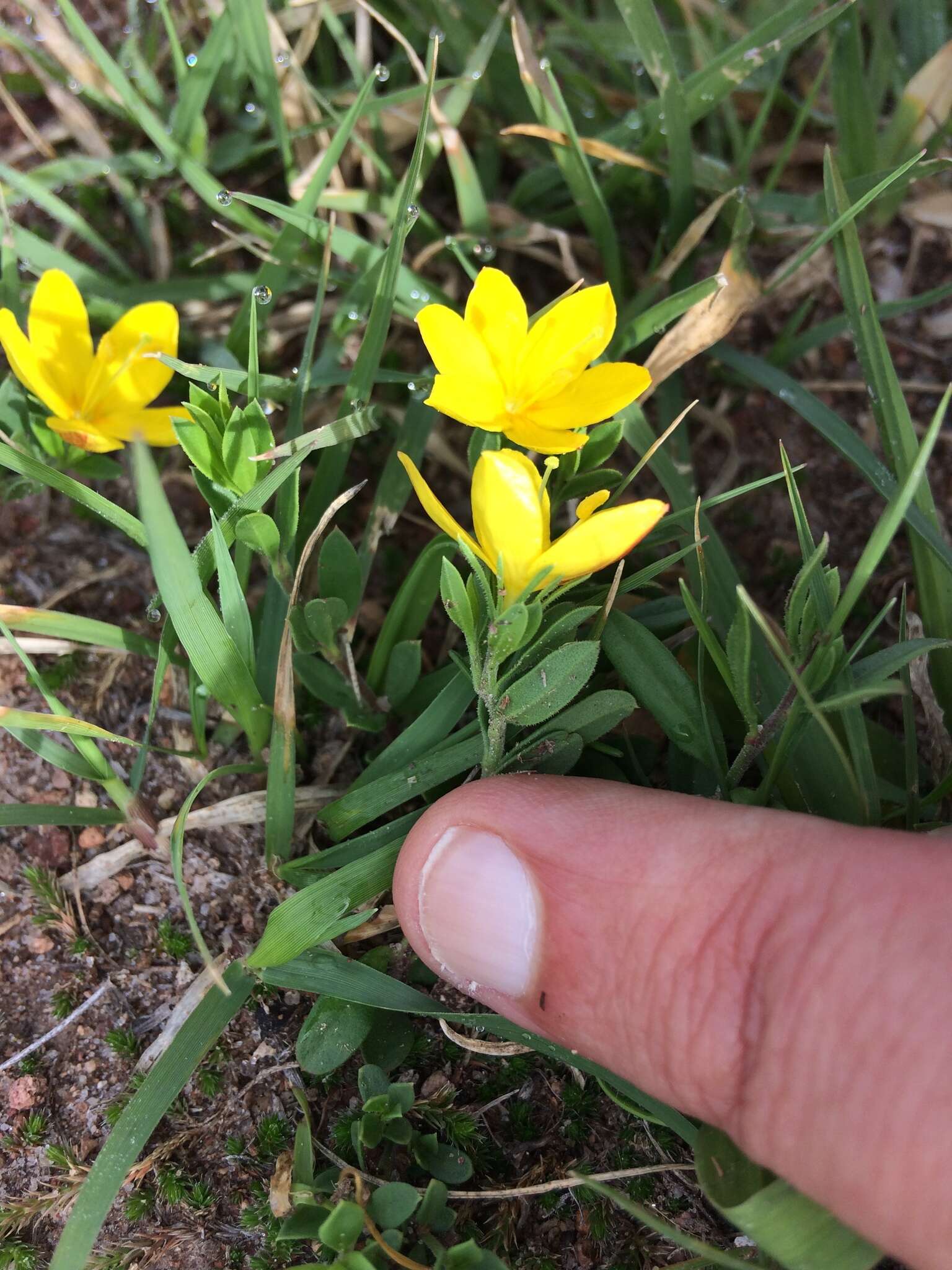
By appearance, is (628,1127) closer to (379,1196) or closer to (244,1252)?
(379,1196)

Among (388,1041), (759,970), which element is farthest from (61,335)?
(759,970)

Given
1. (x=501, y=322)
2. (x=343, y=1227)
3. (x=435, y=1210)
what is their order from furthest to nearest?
1. (x=501, y=322)
2. (x=435, y=1210)
3. (x=343, y=1227)

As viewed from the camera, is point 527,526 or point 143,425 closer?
point 527,526

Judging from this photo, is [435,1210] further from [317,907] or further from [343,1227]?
[317,907]

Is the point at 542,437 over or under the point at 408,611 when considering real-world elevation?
over

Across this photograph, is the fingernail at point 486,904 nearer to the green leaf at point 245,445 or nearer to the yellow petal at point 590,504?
the yellow petal at point 590,504

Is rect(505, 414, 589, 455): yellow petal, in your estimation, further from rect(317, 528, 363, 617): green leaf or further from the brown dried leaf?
the brown dried leaf

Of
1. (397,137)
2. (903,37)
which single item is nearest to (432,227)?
(397,137)
